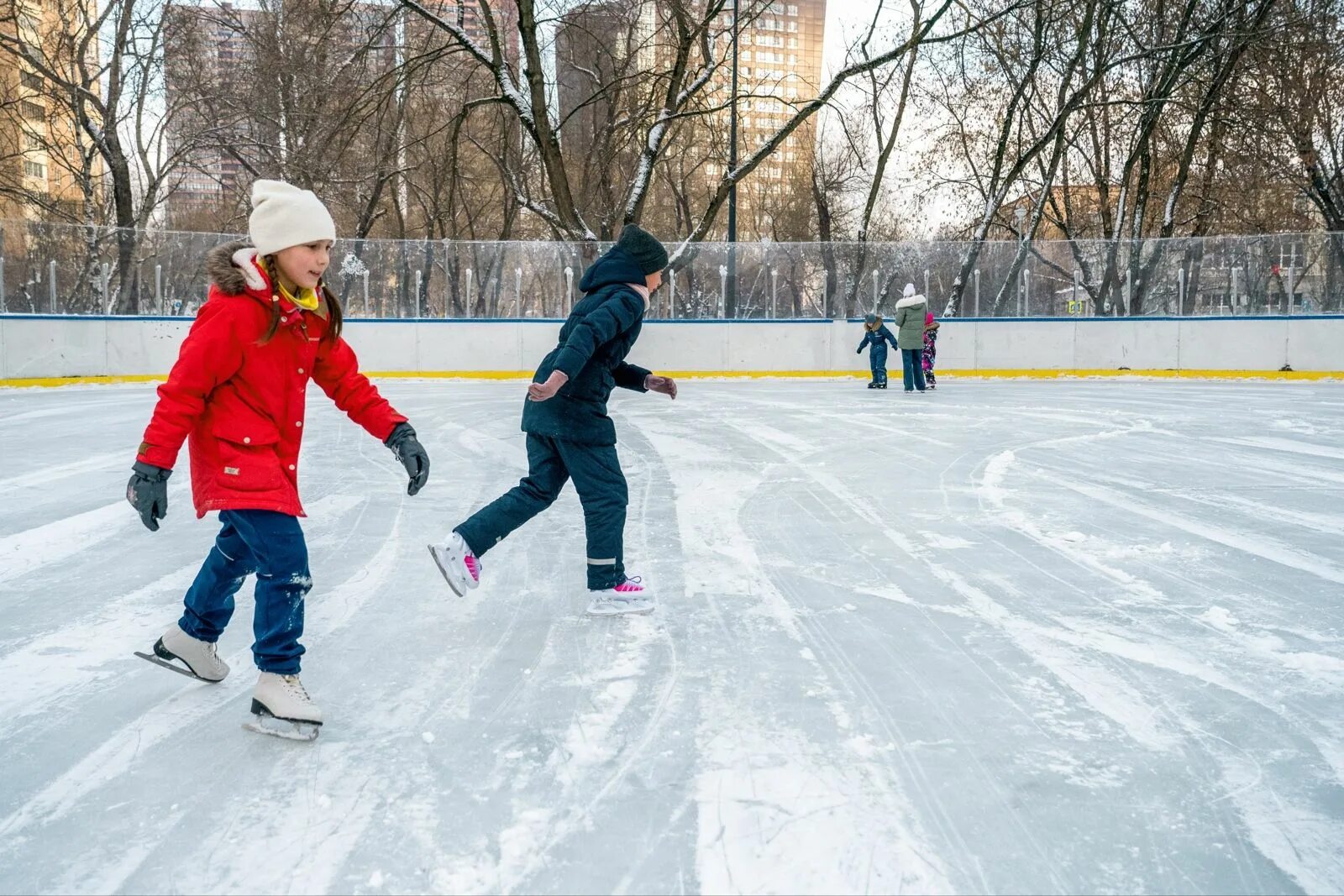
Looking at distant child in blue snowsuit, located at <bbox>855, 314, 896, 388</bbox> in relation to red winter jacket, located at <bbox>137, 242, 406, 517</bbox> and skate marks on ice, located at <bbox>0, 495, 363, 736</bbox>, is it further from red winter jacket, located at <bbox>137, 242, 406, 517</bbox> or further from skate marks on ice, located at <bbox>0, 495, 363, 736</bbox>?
red winter jacket, located at <bbox>137, 242, 406, 517</bbox>

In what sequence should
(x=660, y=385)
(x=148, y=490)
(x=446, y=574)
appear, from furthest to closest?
(x=660, y=385) → (x=446, y=574) → (x=148, y=490)

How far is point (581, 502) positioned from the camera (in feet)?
11.9

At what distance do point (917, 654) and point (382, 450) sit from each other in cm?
540

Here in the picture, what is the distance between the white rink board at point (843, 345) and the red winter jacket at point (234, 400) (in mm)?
16098

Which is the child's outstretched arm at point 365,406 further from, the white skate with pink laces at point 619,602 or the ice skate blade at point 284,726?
the white skate with pink laces at point 619,602

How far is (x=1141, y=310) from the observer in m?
19.9

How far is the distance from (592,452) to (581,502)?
17cm

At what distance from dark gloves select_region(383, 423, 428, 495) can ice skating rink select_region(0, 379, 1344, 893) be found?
1.78ft

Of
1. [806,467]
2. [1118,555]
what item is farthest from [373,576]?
[806,467]

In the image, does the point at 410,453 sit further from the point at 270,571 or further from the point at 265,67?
the point at 265,67

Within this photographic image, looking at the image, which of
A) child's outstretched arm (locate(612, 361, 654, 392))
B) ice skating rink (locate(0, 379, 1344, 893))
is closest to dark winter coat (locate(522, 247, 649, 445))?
child's outstretched arm (locate(612, 361, 654, 392))

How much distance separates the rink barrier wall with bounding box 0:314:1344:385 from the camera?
1864cm

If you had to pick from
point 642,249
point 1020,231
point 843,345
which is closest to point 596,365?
point 642,249

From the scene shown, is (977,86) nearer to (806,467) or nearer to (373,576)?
(806,467)
